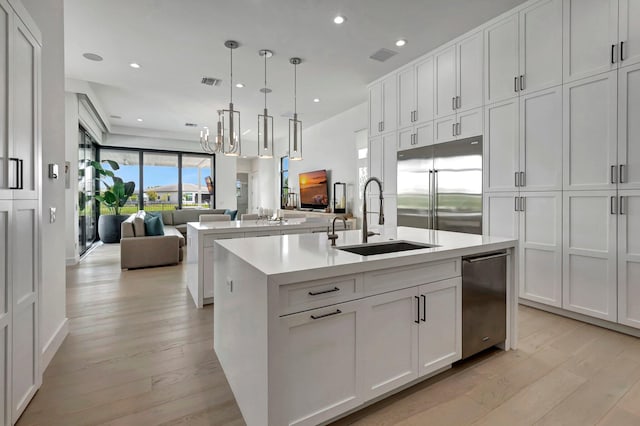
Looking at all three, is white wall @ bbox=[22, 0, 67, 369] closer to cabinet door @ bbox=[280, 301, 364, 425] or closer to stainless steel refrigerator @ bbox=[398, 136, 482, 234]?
cabinet door @ bbox=[280, 301, 364, 425]

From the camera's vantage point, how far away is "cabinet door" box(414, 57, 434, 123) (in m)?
4.23

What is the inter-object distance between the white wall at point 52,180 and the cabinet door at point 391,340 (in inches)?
84.0

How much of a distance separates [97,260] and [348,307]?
6.20 m

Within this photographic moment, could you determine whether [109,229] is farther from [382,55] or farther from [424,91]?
[424,91]

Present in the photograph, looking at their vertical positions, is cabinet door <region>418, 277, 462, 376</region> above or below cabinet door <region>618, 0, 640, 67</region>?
below

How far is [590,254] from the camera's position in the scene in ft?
9.19

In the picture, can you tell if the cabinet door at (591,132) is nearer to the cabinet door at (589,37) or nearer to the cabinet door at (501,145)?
the cabinet door at (589,37)

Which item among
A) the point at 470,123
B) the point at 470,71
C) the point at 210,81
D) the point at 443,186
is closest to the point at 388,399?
the point at 443,186

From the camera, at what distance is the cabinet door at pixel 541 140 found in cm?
299

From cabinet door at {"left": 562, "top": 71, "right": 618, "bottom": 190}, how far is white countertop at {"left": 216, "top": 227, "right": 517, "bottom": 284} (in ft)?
4.00

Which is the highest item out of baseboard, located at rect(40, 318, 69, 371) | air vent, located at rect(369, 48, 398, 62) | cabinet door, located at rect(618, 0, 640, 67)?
air vent, located at rect(369, 48, 398, 62)

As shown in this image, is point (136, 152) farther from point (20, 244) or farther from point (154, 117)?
point (20, 244)

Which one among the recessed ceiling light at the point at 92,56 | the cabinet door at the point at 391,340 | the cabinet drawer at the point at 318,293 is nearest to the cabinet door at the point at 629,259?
the cabinet door at the point at 391,340

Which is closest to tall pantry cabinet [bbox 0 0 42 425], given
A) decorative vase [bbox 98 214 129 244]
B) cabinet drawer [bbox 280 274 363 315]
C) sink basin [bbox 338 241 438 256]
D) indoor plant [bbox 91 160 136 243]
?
cabinet drawer [bbox 280 274 363 315]
